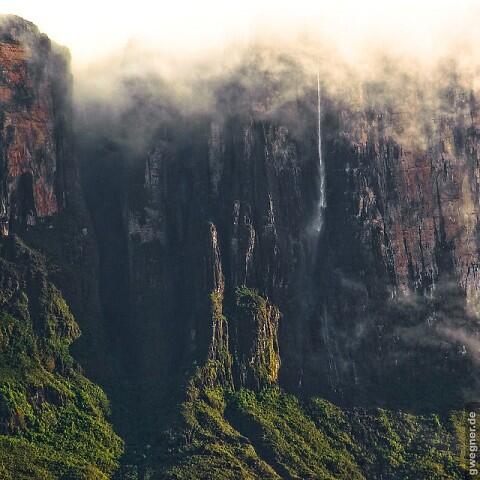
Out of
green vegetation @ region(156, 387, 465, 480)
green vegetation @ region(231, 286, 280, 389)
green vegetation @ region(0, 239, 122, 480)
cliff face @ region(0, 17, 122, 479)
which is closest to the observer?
green vegetation @ region(0, 239, 122, 480)

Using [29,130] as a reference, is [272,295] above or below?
below

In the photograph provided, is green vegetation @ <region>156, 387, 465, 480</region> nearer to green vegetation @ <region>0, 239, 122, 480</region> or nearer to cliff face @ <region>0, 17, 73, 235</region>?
green vegetation @ <region>0, 239, 122, 480</region>

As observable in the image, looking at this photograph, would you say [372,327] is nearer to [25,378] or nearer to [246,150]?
[246,150]

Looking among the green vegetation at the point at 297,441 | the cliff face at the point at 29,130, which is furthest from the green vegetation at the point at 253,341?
the cliff face at the point at 29,130

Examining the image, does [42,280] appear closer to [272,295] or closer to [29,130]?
[29,130]

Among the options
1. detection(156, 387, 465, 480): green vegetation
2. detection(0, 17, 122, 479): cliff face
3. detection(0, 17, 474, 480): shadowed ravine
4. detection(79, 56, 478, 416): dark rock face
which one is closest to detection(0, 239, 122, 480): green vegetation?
detection(0, 17, 122, 479): cliff face

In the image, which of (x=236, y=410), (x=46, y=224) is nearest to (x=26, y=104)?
(x=46, y=224)

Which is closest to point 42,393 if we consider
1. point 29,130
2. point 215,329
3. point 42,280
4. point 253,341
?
point 42,280

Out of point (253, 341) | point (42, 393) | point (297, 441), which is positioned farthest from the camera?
point (253, 341)

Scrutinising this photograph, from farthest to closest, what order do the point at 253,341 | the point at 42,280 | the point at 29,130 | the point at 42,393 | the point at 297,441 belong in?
the point at 29,130
the point at 253,341
the point at 42,280
the point at 297,441
the point at 42,393
